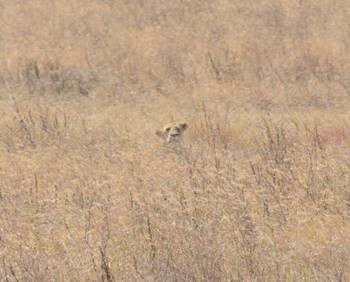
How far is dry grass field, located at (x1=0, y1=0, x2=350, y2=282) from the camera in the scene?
11.3ft

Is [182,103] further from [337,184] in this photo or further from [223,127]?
[337,184]

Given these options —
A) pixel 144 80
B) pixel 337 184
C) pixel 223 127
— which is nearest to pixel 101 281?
pixel 337 184

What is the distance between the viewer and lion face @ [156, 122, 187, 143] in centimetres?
638

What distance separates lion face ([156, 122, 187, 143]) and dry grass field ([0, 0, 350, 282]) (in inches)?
4.8

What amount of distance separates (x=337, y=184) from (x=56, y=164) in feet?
8.50

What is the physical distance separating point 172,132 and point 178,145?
62 cm

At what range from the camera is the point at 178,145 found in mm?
5930

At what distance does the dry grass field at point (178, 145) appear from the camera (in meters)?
3.45

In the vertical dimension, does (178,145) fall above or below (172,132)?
above

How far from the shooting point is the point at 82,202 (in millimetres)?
4336

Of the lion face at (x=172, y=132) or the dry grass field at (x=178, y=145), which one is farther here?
the lion face at (x=172, y=132)

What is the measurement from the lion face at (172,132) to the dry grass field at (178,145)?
0.40 ft

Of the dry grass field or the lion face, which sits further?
the lion face

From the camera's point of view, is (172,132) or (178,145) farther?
(172,132)
